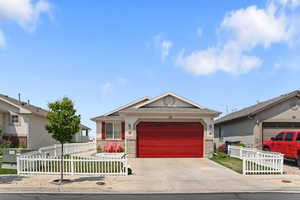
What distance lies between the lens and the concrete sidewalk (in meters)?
10.8

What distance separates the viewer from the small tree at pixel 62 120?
12.1m

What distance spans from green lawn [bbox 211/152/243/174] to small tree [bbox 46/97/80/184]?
8512mm

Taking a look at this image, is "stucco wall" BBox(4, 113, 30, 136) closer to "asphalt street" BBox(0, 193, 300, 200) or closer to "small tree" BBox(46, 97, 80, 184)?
"small tree" BBox(46, 97, 80, 184)

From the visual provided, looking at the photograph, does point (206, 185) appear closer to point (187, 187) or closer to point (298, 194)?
point (187, 187)

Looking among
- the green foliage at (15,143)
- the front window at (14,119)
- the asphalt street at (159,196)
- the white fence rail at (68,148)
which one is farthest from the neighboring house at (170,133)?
the asphalt street at (159,196)

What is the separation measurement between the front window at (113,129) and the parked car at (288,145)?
12.8 m

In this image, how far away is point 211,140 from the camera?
857 inches

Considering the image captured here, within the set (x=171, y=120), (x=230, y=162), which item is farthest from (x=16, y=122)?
(x=230, y=162)

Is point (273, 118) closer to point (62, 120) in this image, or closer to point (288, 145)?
point (288, 145)

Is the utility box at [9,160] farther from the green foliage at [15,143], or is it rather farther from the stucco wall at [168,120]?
the green foliage at [15,143]

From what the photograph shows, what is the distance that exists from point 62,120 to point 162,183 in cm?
477

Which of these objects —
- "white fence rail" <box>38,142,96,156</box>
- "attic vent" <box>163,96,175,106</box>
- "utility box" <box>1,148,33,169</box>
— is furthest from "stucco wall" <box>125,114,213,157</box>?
"utility box" <box>1,148,33,169</box>

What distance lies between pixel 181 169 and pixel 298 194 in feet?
21.8

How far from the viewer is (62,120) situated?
12.1m
